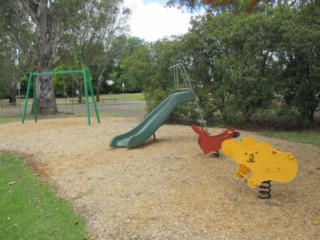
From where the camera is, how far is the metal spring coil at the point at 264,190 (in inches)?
191

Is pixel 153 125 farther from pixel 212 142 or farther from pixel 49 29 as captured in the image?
pixel 49 29

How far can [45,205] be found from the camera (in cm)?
535

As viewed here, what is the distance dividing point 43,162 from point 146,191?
345 cm

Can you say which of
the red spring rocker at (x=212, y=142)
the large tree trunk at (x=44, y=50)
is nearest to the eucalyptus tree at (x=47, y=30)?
the large tree trunk at (x=44, y=50)

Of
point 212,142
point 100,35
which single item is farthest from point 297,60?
point 100,35

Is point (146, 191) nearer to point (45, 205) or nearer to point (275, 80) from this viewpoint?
point (45, 205)

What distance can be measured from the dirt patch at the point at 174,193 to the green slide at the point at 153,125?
193 mm

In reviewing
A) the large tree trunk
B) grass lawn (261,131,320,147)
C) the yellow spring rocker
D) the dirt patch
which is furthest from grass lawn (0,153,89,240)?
the large tree trunk

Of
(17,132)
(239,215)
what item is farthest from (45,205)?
(17,132)

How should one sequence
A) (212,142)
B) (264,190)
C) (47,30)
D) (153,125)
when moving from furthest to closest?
1. (47,30)
2. (153,125)
3. (212,142)
4. (264,190)

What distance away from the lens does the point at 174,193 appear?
17.0 ft

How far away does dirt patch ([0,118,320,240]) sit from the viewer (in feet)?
13.4

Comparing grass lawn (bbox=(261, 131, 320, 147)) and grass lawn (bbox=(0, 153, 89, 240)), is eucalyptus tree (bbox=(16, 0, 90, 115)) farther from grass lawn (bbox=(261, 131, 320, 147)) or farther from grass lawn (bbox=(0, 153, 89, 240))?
grass lawn (bbox=(0, 153, 89, 240))

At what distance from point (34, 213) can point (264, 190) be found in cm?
288
